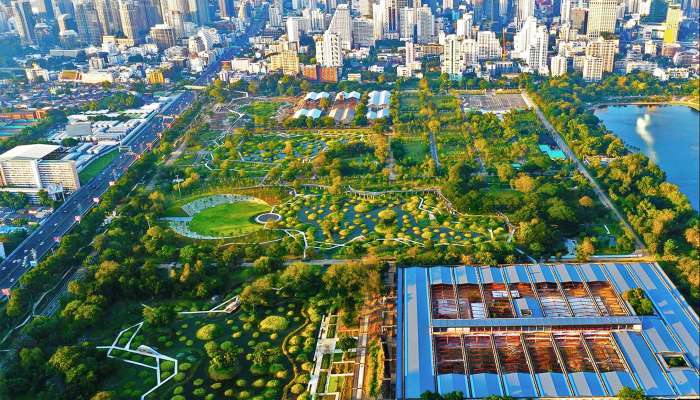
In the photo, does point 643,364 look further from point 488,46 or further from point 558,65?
point 488,46

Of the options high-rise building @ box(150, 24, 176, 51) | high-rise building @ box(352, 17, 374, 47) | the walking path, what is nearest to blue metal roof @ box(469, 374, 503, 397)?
the walking path

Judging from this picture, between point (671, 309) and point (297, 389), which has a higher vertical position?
point (671, 309)

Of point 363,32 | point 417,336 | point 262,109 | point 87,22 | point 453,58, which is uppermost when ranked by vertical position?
point 87,22

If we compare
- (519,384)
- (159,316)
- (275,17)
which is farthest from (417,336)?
(275,17)

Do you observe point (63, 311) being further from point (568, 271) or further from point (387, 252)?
point (568, 271)

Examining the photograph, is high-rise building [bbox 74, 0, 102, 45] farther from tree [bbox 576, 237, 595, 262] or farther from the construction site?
tree [bbox 576, 237, 595, 262]

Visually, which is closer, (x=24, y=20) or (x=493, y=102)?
(x=493, y=102)

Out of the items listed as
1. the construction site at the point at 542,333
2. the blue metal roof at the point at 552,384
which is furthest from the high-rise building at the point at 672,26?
the blue metal roof at the point at 552,384
